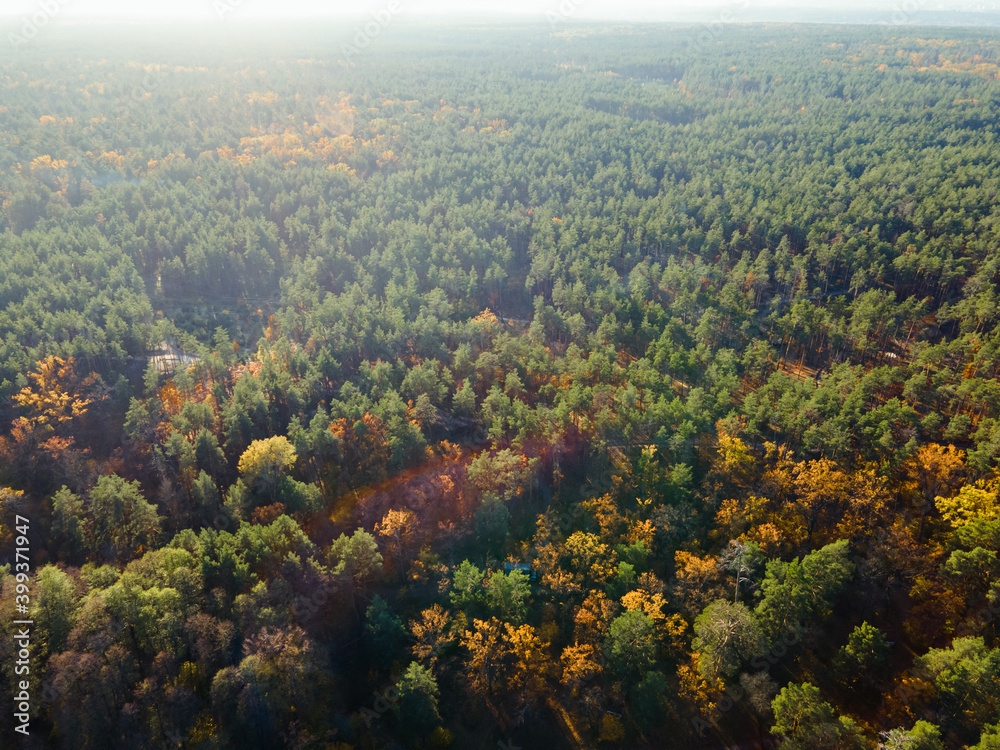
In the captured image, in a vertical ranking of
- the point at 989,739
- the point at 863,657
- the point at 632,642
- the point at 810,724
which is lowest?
the point at 632,642

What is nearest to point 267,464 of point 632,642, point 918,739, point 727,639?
point 632,642

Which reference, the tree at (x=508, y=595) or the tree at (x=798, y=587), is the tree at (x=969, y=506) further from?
the tree at (x=508, y=595)

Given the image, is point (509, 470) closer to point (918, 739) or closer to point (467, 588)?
point (467, 588)

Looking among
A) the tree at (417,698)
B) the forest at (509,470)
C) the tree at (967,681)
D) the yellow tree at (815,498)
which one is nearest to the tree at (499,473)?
the forest at (509,470)

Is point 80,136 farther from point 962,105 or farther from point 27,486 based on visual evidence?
point 962,105

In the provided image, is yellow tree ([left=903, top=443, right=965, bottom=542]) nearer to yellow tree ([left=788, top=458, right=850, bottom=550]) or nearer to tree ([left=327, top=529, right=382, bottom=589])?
yellow tree ([left=788, top=458, right=850, bottom=550])

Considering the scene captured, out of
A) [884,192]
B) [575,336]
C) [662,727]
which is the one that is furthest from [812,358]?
[662,727]
